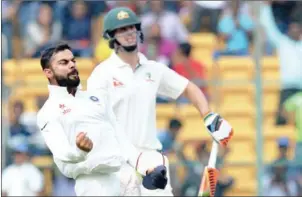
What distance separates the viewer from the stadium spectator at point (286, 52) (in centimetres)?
1290

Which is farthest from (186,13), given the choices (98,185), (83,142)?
(83,142)

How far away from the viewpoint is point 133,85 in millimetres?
9531

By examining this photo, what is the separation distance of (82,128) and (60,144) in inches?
13.4

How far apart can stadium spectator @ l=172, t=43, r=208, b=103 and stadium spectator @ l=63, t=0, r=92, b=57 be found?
105 centimetres

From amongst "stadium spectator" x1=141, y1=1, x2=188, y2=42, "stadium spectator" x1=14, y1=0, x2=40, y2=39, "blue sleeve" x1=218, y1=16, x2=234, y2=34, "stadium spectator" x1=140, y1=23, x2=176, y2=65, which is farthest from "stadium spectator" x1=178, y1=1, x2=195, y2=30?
"stadium spectator" x1=14, y1=0, x2=40, y2=39

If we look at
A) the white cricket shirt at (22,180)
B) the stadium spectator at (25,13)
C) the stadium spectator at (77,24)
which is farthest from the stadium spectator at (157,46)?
the white cricket shirt at (22,180)

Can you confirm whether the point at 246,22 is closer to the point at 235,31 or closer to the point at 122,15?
the point at 235,31

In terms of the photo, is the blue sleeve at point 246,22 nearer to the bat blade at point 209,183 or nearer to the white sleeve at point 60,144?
the bat blade at point 209,183

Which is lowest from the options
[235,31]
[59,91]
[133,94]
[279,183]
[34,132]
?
[279,183]

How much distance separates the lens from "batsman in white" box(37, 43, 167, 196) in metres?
8.24

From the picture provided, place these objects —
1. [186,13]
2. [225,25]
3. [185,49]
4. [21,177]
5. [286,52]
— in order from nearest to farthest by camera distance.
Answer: [21,177] → [286,52] → [185,49] → [225,25] → [186,13]

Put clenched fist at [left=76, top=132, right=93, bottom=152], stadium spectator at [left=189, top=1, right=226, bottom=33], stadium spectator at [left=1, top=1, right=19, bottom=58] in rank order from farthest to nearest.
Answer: stadium spectator at [left=189, top=1, right=226, bottom=33] → stadium spectator at [left=1, top=1, right=19, bottom=58] → clenched fist at [left=76, top=132, right=93, bottom=152]

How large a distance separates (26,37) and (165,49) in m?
1.65

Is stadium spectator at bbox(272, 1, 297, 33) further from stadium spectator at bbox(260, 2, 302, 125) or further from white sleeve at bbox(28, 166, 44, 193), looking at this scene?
white sleeve at bbox(28, 166, 44, 193)
